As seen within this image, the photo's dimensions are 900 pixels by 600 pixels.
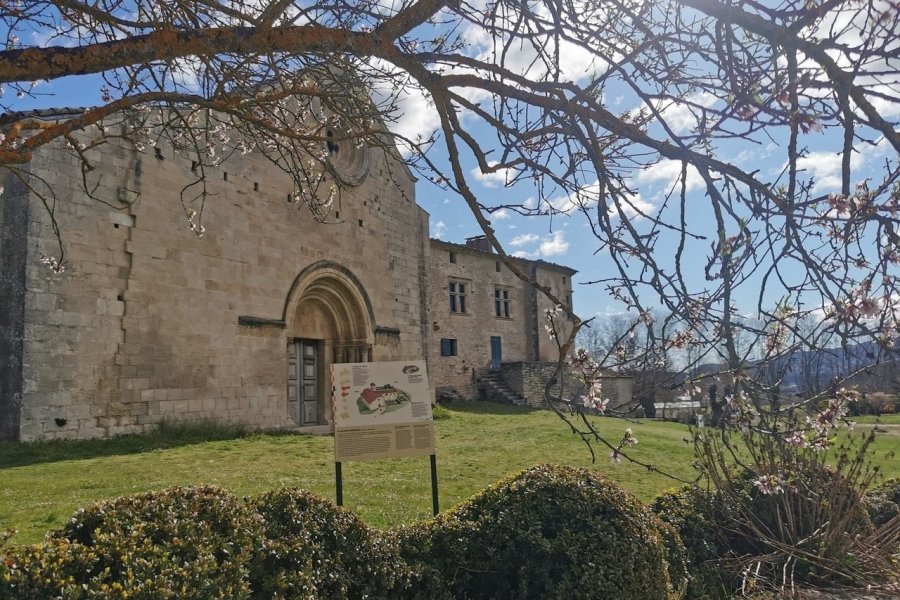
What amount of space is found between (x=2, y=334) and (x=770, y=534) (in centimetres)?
1068

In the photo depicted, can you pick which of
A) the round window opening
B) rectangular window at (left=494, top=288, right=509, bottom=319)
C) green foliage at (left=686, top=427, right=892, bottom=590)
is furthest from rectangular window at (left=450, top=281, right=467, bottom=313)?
green foliage at (left=686, top=427, right=892, bottom=590)

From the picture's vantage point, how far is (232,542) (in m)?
3.35

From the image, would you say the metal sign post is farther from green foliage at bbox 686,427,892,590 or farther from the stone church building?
green foliage at bbox 686,427,892,590

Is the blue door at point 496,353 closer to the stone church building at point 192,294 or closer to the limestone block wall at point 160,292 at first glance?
the stone church building at point 192,294

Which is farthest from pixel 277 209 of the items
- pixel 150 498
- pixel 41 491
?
pixel 150 498

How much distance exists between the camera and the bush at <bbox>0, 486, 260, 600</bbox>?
105 inches

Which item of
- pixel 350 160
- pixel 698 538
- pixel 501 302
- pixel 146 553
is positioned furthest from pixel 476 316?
pixel 146 553

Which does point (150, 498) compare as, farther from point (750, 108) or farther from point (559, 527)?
point (750, 108)

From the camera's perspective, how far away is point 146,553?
2.98 metres

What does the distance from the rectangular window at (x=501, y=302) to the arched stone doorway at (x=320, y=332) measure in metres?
12.8

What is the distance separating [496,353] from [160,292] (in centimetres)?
1848

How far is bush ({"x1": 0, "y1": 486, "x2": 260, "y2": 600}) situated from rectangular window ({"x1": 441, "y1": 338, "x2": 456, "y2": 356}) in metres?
22.1

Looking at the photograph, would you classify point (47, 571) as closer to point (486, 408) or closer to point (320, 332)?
point (320, 332)

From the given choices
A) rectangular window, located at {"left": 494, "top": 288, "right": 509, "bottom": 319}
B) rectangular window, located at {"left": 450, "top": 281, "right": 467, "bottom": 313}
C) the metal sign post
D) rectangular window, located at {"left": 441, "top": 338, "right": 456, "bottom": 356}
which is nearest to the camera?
the metal sign post
